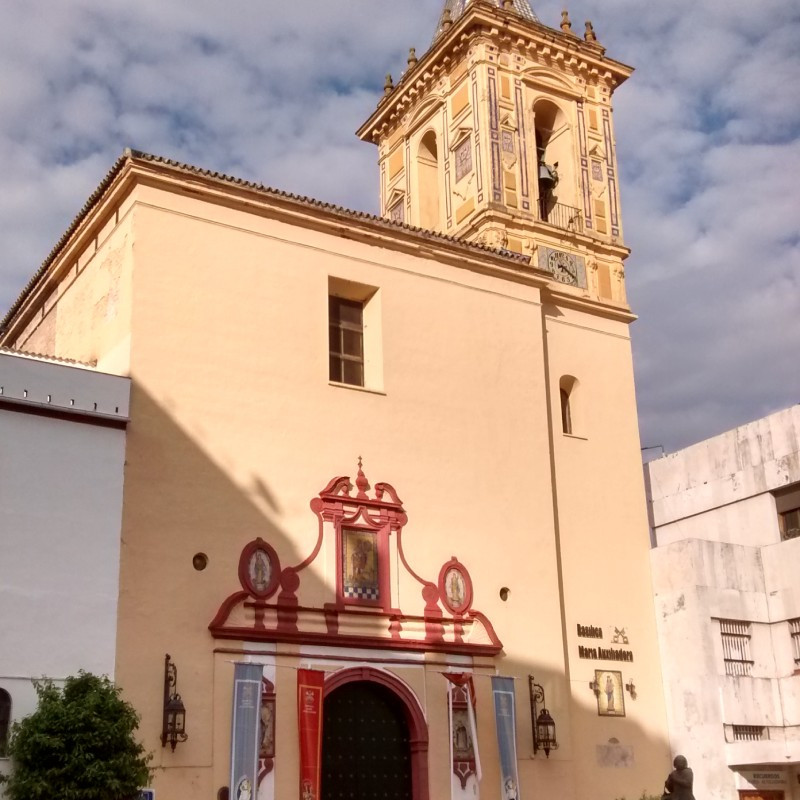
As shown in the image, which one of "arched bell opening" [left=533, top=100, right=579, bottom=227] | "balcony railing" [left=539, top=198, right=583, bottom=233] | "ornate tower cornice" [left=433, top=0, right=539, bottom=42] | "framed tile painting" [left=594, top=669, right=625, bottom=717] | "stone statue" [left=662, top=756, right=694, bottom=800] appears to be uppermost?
"ornate tower cornice" [left=433, top=0, right=539, bottom=42]

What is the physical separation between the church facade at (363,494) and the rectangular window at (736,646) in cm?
105

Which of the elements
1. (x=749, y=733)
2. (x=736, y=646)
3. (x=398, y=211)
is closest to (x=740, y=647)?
(x=736, y=646)

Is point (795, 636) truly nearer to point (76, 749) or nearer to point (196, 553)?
point (196, 553)

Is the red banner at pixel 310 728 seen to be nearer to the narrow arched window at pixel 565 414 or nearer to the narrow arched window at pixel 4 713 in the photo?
the narrow arched window at pixel 4 713

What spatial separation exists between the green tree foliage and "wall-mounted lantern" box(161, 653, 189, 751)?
33.6 inches

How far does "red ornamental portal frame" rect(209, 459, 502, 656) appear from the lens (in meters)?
14.2

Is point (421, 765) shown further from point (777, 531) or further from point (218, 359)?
point (777, 531)

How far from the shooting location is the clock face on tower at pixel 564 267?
1970 cm

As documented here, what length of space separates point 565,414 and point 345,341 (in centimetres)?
414

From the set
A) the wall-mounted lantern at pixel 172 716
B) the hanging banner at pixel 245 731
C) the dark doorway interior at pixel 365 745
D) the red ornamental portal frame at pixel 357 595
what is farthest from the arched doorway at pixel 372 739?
the wall-mounted lantern at pixel 172 716

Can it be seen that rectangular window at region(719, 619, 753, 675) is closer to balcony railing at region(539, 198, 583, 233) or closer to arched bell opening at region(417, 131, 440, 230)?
balcony railing at region(539, 198, 583, 233)

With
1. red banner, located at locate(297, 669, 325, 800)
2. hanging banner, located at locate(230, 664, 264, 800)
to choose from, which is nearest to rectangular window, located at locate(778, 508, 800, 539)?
red banner, located at locate(297, 669, 325, 800)

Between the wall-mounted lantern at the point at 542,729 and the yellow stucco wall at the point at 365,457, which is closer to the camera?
the yellow stucco wall at the point at 365,457

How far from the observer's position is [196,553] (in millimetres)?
13961
